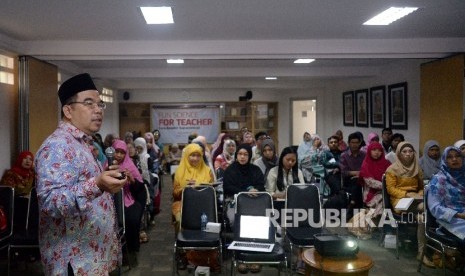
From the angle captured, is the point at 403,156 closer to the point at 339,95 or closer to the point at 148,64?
the point at 148,64

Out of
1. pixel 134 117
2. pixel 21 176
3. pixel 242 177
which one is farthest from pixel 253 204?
pixel 134 117

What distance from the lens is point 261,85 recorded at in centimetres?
1253

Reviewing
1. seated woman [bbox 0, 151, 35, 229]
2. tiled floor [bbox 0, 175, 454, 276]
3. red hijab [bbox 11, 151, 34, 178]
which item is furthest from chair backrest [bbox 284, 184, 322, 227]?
red hijab [bbox 11, 151, 34, 178]

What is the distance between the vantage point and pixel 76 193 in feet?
4.98

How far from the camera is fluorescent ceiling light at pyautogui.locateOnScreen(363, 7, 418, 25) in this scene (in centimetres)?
434

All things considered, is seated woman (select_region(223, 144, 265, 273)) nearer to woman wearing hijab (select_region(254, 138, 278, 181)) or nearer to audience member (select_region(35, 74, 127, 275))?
woman wearing hijab (select_region(254, 138, 278, 181))

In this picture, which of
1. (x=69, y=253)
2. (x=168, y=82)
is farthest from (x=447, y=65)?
(x=168, y=82)

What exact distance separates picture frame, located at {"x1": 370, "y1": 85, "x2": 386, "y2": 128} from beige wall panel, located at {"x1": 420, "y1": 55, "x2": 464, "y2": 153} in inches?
86.2

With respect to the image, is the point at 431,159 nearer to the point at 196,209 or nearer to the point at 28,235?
the point at 196,209

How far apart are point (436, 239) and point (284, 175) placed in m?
1.78

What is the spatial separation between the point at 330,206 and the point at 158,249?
264 cm

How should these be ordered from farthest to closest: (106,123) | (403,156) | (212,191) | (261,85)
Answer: (261,85) < (106,123) < (403,156) < (212,191)

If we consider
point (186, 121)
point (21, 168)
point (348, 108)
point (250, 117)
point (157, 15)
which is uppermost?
point (157, 15)

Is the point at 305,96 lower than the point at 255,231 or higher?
higher
